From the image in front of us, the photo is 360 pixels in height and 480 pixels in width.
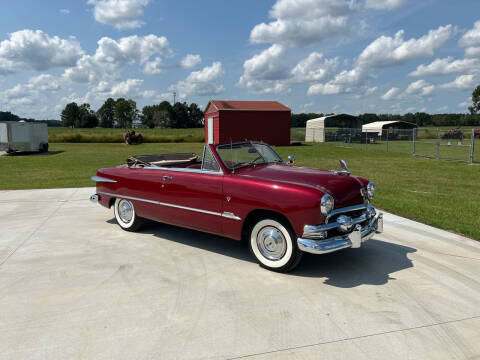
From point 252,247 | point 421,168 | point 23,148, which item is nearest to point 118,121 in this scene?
point 23,148

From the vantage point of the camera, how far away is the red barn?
3266 centimetres

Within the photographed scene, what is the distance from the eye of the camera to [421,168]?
15.4m

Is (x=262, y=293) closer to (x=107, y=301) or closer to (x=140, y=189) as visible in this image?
(x=107, y=301)

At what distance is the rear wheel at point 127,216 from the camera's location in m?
5.85

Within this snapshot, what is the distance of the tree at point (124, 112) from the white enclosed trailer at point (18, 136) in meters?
89.5

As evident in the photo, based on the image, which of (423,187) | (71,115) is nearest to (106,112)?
(71,115)

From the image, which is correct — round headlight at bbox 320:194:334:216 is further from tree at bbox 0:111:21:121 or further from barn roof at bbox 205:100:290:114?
tree at bbox 0:111:21:121

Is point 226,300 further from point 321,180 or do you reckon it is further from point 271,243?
point 321,180

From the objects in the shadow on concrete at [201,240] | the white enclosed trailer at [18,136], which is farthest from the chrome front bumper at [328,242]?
the white enclosed trailer at [18,136]

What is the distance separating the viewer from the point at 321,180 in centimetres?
430

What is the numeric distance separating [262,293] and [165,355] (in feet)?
4.20

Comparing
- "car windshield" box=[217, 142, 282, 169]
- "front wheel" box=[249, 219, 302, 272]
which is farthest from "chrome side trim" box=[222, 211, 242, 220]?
"car windshield" box=[217, 142, 282, 169]

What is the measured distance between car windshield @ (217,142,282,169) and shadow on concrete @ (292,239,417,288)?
1.43 metres

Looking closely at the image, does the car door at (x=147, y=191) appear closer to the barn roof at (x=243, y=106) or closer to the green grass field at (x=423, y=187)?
the green grass field at (x=423, y=187)
